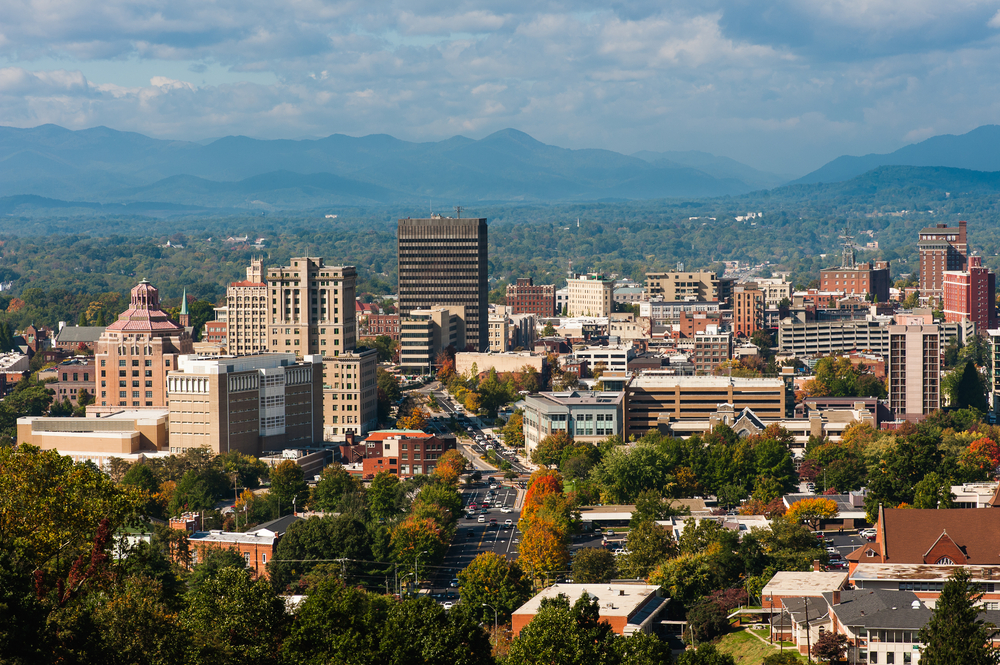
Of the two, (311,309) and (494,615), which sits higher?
(311,309)

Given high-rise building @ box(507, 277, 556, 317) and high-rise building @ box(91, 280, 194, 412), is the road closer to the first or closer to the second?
high-rise building @ box(91, 280, 194, 412)

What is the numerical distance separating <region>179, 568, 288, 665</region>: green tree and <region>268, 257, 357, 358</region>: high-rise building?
70.6 metres

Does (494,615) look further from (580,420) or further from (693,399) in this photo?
(693,399)

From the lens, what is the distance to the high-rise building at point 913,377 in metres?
107

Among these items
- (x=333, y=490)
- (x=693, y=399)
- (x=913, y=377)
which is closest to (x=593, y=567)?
(x=333, y=490)

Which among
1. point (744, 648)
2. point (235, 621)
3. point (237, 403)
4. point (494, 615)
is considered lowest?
point (744, 648)

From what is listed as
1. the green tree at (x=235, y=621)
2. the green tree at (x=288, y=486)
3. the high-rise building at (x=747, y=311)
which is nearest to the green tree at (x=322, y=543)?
the green tree at (x=288, y=486)

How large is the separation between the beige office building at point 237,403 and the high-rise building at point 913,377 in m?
43.6

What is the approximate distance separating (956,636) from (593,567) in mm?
23535

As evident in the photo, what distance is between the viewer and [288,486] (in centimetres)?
8000

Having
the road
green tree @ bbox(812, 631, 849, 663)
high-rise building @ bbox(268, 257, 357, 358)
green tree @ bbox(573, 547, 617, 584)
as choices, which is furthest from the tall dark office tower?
green tree @ bbox(812, 631, 849, 663)

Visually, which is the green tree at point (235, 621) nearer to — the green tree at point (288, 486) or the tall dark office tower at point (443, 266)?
the green tree at point (288, 486)

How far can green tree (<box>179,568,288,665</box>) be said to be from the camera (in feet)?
122

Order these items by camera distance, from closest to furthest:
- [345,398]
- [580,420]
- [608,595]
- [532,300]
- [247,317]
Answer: [608,595], [580,420], [345,398], [247,317], [532,300]
